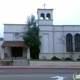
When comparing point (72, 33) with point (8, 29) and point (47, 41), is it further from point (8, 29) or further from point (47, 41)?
point (8, 29)

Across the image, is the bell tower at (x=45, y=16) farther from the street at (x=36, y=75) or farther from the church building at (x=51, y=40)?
the street at (x=36, y=75)

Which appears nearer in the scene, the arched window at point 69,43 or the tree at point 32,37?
the tree at point 32,37

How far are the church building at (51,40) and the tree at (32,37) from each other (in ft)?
2.91

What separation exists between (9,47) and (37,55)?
6.03 m

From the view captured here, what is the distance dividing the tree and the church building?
0.89 meters

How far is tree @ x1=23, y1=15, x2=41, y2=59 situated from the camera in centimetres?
3688

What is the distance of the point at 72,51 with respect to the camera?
125 feet

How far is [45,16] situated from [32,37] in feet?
19.2

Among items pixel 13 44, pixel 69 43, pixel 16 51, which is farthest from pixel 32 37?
pixel 69 43

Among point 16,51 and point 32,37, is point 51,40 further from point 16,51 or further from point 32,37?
point 16,51

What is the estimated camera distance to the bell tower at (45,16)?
39.2m

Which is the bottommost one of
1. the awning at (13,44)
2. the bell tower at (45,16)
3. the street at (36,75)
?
the street at (36,75)

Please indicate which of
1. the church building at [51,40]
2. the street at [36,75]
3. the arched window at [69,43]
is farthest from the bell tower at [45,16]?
the street at [36,75]

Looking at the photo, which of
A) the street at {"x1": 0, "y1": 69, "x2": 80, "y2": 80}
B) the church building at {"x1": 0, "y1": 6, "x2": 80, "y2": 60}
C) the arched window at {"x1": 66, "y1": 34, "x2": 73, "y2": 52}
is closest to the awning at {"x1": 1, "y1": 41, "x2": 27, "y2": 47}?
the church building at {"x1": 0, "y1": 6, "x2": 80, "y2": 60}
